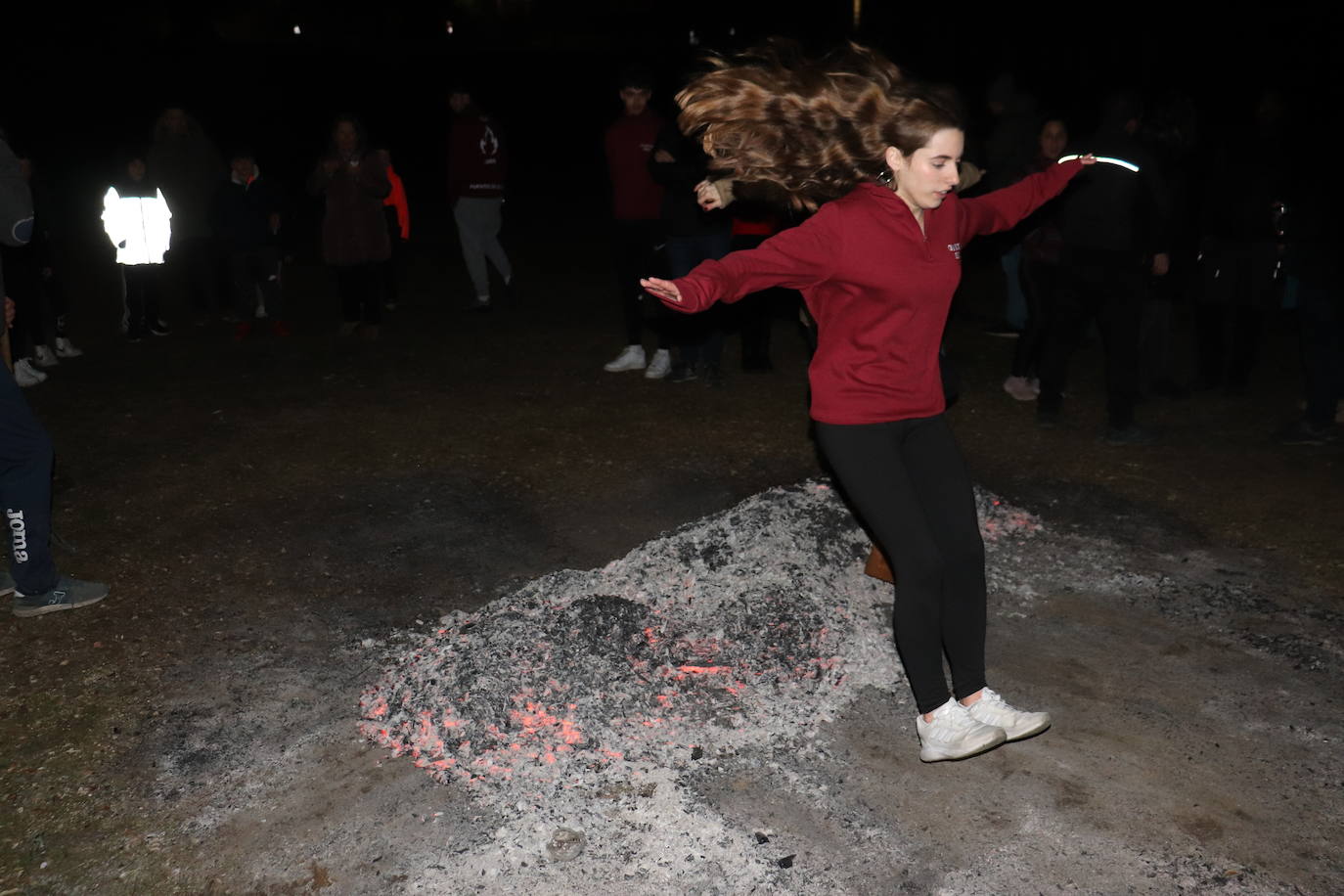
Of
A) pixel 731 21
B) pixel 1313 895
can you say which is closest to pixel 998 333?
pixel 1313 895

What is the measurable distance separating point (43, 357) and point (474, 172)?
176 inches

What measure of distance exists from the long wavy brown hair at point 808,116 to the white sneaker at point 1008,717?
1.91 m

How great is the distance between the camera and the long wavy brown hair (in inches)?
152

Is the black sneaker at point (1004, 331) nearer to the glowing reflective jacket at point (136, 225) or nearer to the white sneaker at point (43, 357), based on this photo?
the glowing reflective jacket at point (136, 225)

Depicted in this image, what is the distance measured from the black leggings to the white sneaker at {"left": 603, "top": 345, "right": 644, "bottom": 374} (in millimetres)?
6074

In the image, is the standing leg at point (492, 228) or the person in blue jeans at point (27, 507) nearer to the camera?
the person in blue jeans at point (27, 507)

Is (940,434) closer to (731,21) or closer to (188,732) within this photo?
(188,732)

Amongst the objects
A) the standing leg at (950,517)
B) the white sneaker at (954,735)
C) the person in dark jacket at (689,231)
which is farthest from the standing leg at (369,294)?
the white sneaker at (954,735)

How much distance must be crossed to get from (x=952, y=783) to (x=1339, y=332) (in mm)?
5364

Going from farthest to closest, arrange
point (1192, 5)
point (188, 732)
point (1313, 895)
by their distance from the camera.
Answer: point (1192, 5)
point (188, 732)
point (1313, 895)

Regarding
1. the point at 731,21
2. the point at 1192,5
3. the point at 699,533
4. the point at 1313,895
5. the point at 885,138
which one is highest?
the point at 731,21

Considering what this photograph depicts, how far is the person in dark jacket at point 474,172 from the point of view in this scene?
38.7 ft

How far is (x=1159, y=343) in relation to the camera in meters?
9.10

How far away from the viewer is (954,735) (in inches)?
159
